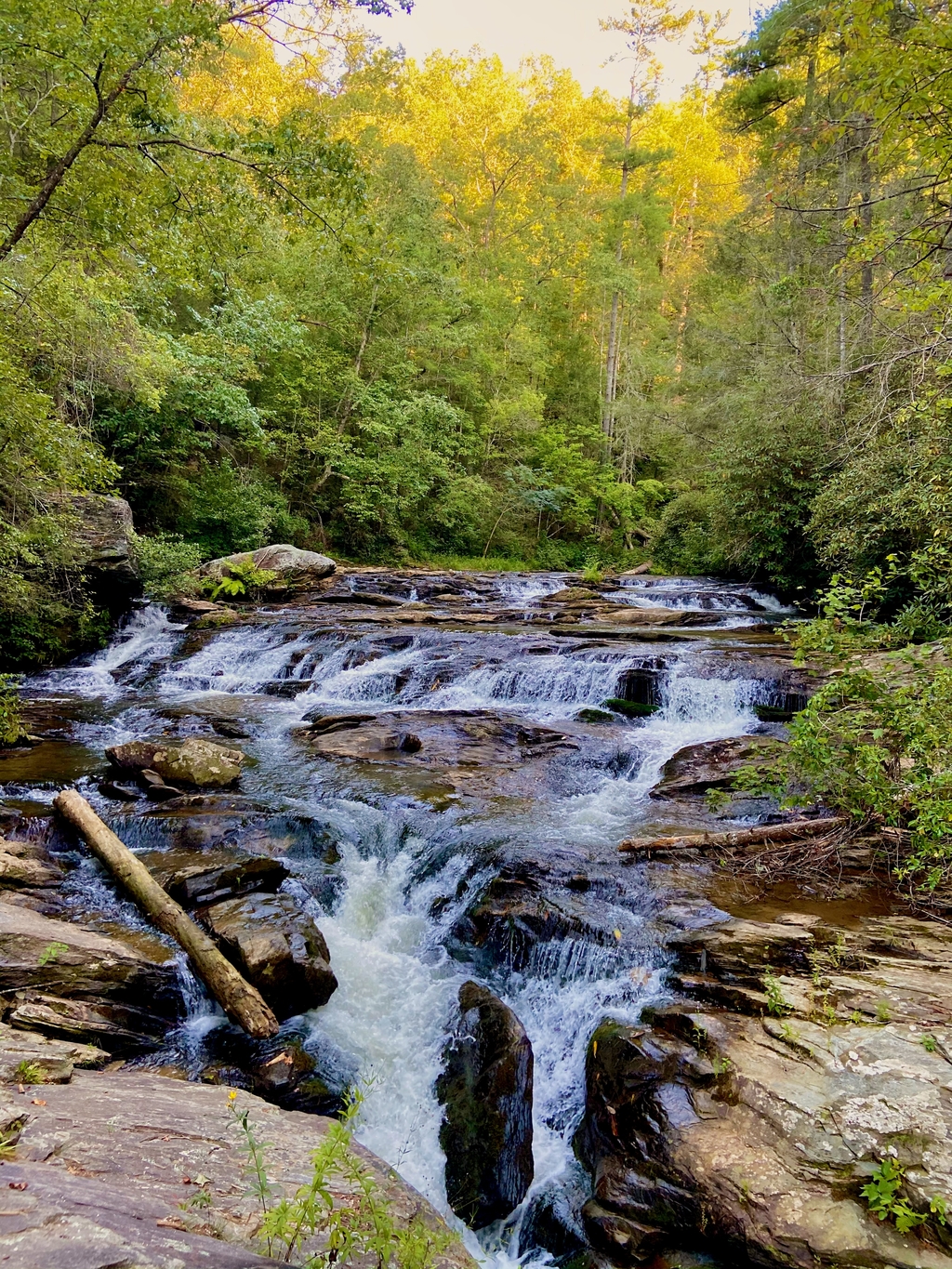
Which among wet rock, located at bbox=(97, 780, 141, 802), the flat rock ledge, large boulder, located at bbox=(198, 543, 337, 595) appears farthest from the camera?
large boulder, located at bbox=(198, 543, 337, 595)

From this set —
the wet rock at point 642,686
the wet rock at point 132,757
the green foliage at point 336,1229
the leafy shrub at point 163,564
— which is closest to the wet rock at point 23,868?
the wet rock at point 132,757

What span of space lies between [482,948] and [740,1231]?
7.39ft

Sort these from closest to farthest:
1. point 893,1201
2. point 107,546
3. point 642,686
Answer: point 893,1201 < point 642,686 < point 107,546

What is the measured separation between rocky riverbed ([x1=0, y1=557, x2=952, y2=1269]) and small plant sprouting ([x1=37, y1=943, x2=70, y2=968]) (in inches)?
0.6

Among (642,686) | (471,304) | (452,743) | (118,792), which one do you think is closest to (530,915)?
(452,743)

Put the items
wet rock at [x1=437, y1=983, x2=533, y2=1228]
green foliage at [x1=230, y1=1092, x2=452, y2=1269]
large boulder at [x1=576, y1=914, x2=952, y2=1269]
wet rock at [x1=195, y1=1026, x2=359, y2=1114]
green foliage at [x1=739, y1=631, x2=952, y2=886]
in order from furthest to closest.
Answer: green foliage at [x1=739, y1=631, x2=952, y2=886], wet rock at [x1=195, y1=1026, x2=359, y2=1114], wet rock at [x1=437, y1=983, x2=533, y2=1228], large boulder at [x1=576, y1=914, x2=952, y2=1269], green foliage at [x1=230, y1=1092, x2=452, y2=1269]

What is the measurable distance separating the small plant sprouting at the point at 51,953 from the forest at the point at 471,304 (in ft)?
16.6

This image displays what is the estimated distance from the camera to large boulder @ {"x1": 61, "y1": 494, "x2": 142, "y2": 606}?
1225 cm

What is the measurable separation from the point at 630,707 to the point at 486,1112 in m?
6.15

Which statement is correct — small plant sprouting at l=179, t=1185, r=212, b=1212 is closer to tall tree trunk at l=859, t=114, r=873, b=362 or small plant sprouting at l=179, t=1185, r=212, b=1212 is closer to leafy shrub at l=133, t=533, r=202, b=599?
leafy shrub at l=133, t=533, r=202, b=599

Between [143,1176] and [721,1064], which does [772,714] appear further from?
[143,1176]

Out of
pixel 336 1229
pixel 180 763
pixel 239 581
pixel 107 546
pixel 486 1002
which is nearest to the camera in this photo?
pixel 336 1229

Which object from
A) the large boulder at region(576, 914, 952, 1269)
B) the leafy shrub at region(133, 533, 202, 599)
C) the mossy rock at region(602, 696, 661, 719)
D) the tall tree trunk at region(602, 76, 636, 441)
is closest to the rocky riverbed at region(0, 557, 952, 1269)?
the large boulder at region(576, 914, 952, 1269)

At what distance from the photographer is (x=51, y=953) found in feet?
12.5
